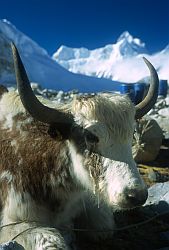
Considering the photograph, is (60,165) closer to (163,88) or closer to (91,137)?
(91,137)

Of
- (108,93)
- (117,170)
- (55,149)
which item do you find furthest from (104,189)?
(108,93)

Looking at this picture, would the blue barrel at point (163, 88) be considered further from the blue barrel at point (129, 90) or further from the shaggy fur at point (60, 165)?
the shaggy fur at point (60, 165)

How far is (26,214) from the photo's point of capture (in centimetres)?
423

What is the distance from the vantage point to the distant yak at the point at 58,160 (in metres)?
3.97

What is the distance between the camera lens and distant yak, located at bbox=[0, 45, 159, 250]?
3.97 metres

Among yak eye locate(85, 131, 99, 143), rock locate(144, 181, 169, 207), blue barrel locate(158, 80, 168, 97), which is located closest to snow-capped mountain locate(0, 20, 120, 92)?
blue barrel locate(158, 80, 168, 97)

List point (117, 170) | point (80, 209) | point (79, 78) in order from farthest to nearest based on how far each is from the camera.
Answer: point (79, 78), point (80, 209), point (117, 170)

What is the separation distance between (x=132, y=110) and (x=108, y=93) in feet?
0.99

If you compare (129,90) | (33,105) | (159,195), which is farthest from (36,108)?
(129,90)

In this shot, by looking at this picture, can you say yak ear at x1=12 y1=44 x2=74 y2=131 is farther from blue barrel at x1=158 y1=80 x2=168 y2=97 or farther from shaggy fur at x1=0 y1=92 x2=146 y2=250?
blue barrel at x1=158 y1=80 x2=168 y2=97

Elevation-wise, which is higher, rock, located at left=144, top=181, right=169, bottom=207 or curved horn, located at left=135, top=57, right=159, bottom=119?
curved horn, located at left=135, top=57, right=159, bottom=119

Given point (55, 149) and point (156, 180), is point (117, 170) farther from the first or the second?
point (156, 180)

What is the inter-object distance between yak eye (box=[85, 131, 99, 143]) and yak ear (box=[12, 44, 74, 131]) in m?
0.20

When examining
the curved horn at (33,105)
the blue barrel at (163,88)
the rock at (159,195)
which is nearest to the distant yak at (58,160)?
the curved horn at (33,105)
